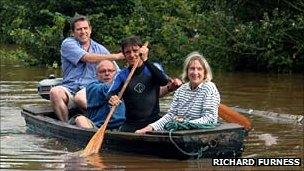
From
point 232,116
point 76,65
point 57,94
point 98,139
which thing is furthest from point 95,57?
point 232,116

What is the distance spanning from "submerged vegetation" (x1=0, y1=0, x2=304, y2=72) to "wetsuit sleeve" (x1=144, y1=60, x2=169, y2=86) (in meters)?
9.62

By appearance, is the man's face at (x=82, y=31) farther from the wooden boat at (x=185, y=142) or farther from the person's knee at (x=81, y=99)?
the wooden boat at (x=185, y=142)

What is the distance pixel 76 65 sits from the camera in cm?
953

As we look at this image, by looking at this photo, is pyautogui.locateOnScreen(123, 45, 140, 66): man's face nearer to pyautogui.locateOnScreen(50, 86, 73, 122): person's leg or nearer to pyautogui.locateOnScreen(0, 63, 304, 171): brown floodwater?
pyautogui.locateOnScreen(0, 63, 304, 171): brown floodwater

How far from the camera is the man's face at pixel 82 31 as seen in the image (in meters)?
9.39

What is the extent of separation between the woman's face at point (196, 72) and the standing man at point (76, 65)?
6.21 ft

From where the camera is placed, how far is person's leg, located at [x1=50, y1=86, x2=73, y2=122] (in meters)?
9.34

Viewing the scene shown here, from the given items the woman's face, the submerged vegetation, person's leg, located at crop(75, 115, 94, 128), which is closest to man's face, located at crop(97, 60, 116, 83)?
person's leg, located at crop(75, 115, 94, 128)

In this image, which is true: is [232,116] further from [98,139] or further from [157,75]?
[98,139]

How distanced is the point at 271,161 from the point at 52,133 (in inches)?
121

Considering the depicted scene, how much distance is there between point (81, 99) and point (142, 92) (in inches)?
56.8

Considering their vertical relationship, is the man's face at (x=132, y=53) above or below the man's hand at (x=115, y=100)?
above

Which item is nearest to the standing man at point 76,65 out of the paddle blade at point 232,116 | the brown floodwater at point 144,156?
the brown floodwater at point 144,156

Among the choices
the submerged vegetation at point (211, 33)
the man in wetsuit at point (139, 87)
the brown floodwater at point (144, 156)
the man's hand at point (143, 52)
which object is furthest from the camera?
the submerged vegetation at point (211, 33)
